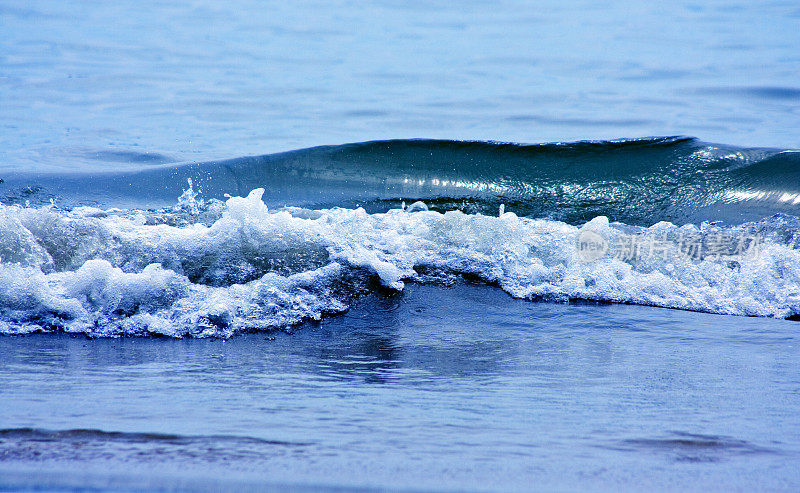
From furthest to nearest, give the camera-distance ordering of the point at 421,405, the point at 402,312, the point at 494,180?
the point at 494,180
the point at 402,312
the point at 421,405

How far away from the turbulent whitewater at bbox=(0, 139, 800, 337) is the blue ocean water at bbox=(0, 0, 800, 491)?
0.01 meters

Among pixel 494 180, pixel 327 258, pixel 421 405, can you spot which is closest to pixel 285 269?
pixel 327 258

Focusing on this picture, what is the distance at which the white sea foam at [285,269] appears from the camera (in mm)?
3094

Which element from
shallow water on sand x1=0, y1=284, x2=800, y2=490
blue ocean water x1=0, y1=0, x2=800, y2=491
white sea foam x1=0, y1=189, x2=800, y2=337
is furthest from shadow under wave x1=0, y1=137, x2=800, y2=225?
shallow water on sand x1=0, y1=284, x2=800, y2=490

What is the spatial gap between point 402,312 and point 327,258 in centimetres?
53

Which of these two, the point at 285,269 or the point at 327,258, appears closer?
the point at 285,269

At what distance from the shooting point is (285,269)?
3652 millimetres

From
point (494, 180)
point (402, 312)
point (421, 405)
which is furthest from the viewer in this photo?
point (494, 180)

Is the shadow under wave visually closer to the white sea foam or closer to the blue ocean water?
the blue ocean water

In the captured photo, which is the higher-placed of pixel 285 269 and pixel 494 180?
pixel 494 180

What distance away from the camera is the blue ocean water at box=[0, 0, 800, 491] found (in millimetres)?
1691

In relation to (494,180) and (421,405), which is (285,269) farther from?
(494,180)

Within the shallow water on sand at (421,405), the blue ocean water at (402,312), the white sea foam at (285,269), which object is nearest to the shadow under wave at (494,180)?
the blue ocean water at (402,312)

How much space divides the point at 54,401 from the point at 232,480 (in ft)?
2.79
